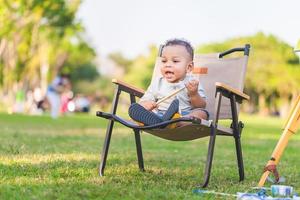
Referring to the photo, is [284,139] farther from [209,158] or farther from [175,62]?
[175,62]

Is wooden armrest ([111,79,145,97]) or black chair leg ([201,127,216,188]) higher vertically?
wooden armrest ([111,79,145,97])

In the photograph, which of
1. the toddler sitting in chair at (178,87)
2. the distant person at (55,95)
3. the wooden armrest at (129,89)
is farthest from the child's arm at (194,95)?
the distant person at (55,95)

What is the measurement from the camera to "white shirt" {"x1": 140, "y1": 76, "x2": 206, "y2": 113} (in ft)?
17.4

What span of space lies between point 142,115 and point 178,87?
582 millimetres

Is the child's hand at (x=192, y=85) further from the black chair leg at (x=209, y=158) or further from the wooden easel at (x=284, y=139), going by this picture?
the wooden easel at (x=284, y=139)

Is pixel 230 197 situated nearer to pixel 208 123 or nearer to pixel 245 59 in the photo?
pixel 208 123

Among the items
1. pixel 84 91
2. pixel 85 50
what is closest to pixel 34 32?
pixel 85 50

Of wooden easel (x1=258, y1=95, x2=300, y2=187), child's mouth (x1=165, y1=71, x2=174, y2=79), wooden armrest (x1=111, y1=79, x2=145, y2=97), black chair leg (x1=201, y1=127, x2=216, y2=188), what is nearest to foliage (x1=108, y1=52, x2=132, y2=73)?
wooden armrest (x1=111, y1=79, x2=145, y2=97)

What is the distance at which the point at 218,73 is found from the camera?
5.83 metres

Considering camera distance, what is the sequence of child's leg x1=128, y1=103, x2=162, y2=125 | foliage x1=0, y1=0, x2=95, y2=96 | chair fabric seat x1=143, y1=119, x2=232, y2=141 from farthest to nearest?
foliage x1=0, y1=0, x2=95, y2=96 < child's leg x1=128, y1=103, x2=162, y2=125 < chair fabric seat x1=143, y1=119, x2=232, y2=141

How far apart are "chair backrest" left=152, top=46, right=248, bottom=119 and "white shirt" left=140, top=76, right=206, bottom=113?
0.93 feet

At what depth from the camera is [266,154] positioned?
860cm

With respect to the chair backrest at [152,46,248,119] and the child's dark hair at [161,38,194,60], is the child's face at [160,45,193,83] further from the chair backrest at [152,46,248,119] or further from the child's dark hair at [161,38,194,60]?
the chair backrest at [152,46,248,119]

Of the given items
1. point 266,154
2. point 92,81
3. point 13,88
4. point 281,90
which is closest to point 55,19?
point 13,88
